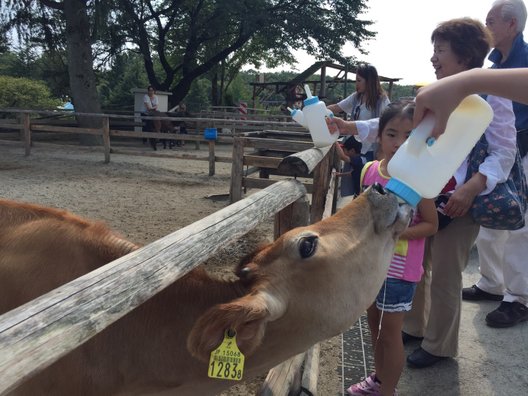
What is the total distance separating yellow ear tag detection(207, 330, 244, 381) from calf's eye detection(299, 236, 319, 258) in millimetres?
502

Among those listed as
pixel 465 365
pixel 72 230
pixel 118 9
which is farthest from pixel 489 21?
pixel 118 9

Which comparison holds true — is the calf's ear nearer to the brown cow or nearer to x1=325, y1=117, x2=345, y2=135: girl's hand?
the brown cow

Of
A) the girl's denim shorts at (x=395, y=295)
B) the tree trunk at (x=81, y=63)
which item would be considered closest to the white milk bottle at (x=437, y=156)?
the girl's denim shorts at (x=395, y=295)

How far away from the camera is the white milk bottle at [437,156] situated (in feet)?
6.28

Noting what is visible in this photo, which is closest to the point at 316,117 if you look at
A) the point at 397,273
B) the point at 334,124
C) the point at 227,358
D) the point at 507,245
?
the point at 334,124

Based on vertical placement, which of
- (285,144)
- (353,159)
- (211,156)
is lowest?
(211,156)

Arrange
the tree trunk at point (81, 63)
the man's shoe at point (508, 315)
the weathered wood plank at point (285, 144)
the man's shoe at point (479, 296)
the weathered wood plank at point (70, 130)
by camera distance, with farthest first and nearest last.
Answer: the tree trunk at point (81, 63), the weathered wood plank at point (70, 130), the weathered wood plank at point (285, 144), the man's shoe at point (479, 296), the man's shoe at point (508, 315)

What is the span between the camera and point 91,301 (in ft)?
3.65

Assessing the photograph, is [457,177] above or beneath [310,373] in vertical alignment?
above

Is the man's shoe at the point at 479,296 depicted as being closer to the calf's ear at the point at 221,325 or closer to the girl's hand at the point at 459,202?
the girl's hand at the point at 459,202

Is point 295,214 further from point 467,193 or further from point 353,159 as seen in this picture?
point 353,159

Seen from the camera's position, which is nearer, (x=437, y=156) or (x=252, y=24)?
(x=437, y=156)

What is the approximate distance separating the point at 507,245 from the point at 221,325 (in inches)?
140

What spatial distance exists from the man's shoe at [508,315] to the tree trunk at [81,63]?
1504 cm
